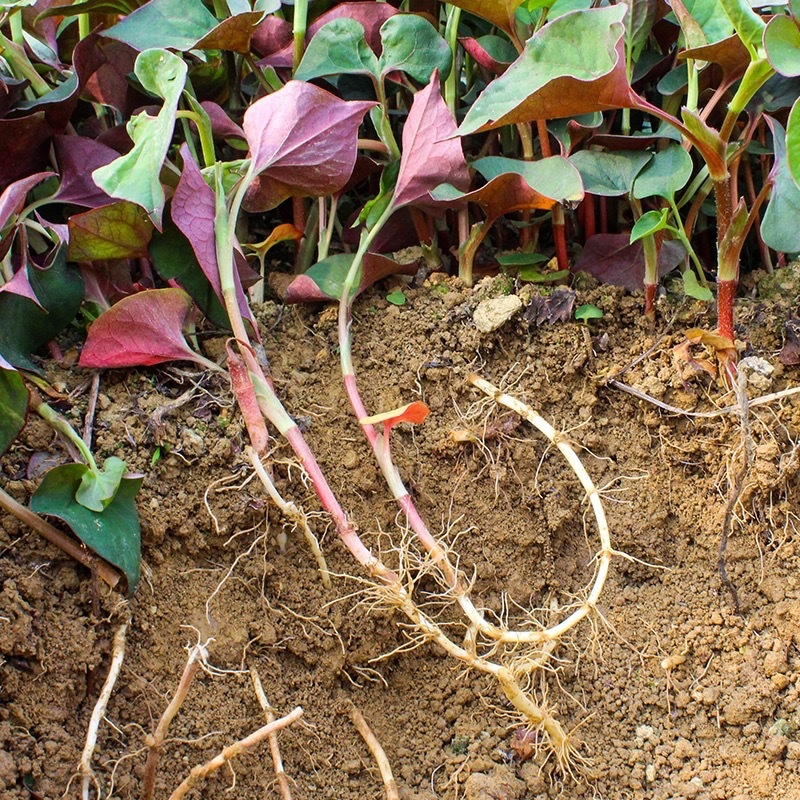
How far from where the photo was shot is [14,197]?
3.03 feet

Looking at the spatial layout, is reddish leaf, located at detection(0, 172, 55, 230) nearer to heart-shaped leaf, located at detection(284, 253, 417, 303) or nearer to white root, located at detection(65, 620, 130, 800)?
heart-shaped leaf, located at detection(284, 253, 417, 303)

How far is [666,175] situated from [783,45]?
0.20 m

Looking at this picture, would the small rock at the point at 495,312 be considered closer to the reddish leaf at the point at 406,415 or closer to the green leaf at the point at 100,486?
the reddish leaf at the point at 406,415

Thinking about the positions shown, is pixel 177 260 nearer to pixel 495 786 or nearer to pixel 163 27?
pixel 163 27

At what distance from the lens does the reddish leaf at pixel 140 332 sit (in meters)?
0.93

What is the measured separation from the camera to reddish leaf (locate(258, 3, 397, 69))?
1.07 m

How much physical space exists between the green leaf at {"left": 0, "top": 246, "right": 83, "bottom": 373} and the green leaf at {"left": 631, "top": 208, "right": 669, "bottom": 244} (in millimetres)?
626

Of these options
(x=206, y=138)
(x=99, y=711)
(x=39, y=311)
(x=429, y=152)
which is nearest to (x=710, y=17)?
(x=429, y=152)

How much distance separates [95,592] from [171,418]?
21 cm

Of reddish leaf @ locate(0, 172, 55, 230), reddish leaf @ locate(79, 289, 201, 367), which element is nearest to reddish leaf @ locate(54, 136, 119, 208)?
reddish leaf @ locate(0, 172, 55, 230)

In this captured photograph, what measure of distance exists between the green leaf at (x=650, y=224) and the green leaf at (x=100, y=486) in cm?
60

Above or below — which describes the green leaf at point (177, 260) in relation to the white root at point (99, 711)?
above

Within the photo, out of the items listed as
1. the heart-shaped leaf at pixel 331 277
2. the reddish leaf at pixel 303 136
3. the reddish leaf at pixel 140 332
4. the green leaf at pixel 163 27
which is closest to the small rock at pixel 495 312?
the heart-shaped leaf at pixel 331 277

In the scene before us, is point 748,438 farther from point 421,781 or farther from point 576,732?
point 421,781
